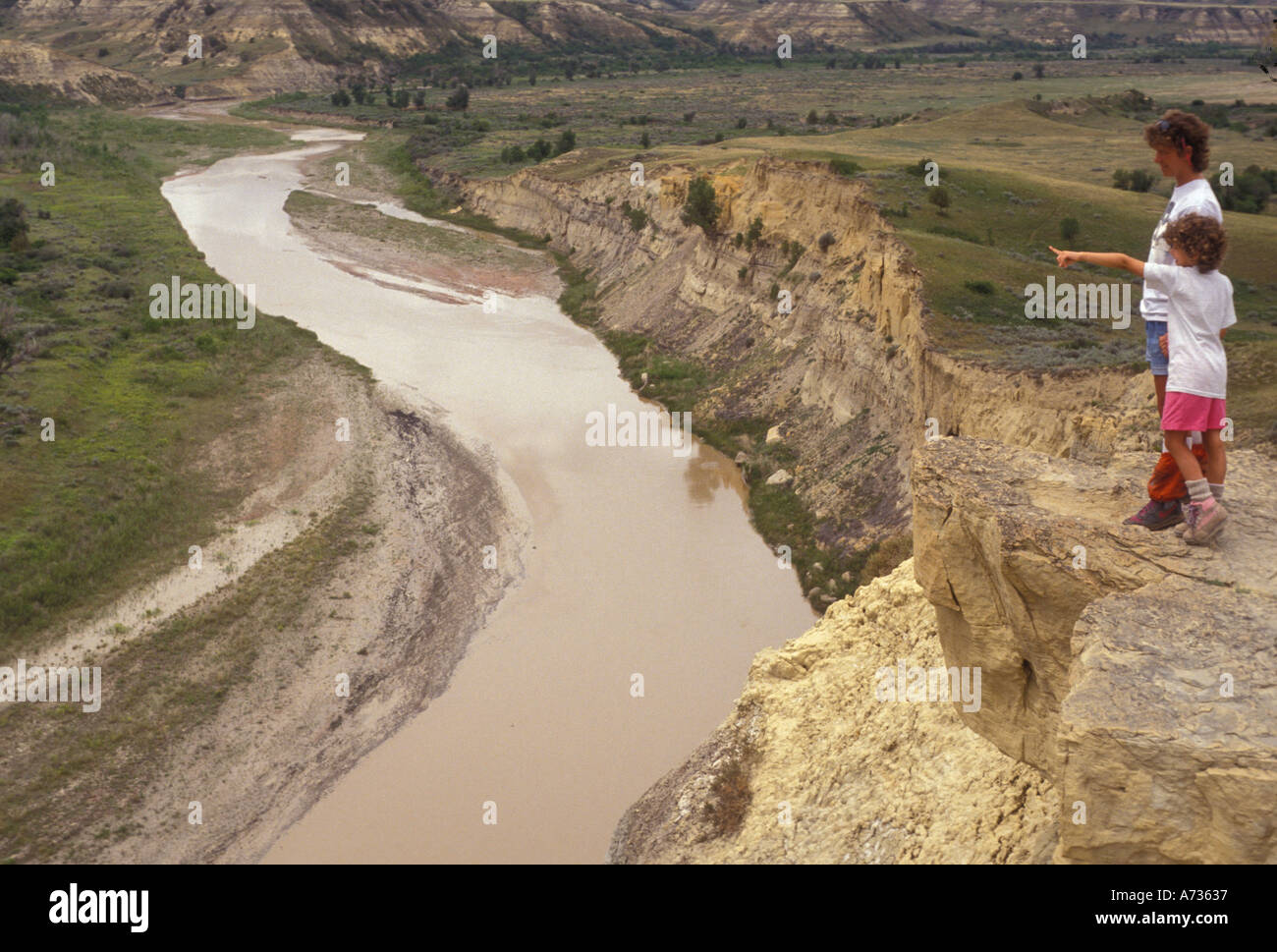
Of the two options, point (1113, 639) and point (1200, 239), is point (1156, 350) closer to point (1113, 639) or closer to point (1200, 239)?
point (1200, 239)

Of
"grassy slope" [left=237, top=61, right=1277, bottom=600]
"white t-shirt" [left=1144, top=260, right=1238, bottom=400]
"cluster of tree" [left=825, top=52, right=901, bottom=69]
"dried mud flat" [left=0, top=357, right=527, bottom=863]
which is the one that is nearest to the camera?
"white t-shirt" [left=1144, top=260, right=1238, bottom=400]

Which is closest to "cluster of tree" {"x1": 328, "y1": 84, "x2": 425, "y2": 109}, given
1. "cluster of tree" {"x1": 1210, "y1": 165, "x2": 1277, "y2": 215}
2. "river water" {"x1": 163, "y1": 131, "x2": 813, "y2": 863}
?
"river water" {"x1": 163, "y1": 131, "x2": 813, "y2": 863}

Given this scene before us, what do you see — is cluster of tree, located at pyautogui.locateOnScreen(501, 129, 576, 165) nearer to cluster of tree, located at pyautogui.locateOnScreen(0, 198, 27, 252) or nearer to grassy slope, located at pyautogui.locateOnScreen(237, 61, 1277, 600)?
grassy slope, located at pyautogui.locateOnScreen(237, 61, 1277, 600)

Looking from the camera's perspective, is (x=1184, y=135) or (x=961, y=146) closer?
(x=1184, y=135)

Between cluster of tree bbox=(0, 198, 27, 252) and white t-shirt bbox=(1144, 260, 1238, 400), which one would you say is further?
cluster of tree bbox=(0, 198, 27, 252)

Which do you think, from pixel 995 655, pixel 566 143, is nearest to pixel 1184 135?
pixel 995 655

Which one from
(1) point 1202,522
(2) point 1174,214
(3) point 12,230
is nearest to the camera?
(1) point 1202,522
